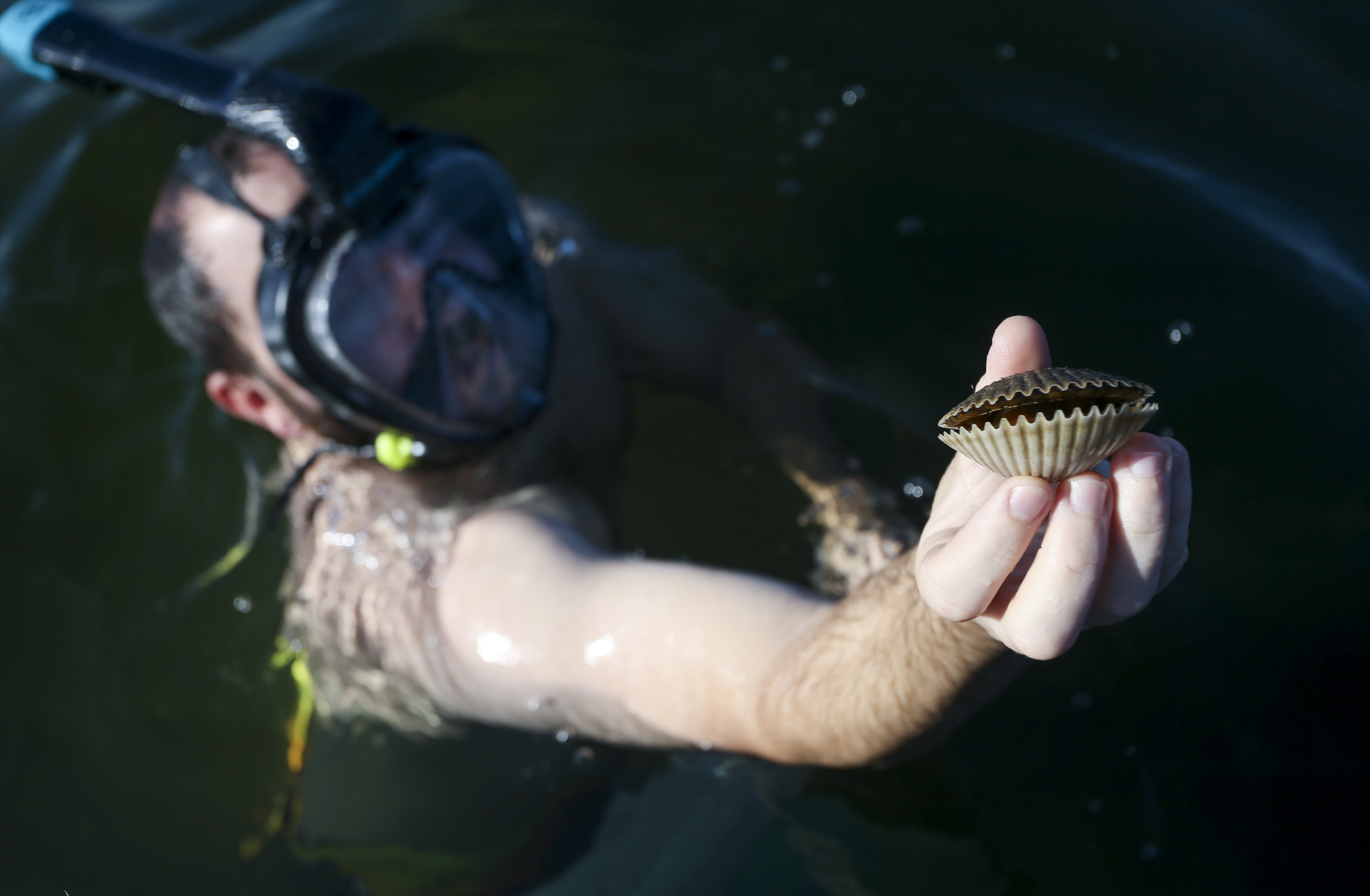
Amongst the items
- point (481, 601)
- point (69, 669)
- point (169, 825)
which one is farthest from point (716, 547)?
point (69, 669)

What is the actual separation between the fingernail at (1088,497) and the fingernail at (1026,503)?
34mm

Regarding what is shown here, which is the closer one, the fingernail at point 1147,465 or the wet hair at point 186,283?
the fingernail at point 1147,465

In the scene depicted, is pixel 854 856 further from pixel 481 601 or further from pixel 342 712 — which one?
pixel 342 712

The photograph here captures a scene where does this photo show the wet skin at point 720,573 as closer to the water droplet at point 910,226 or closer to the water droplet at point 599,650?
the water droplet at point 599,650

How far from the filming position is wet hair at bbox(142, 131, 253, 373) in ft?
8.94

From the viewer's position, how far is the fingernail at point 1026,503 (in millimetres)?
1236

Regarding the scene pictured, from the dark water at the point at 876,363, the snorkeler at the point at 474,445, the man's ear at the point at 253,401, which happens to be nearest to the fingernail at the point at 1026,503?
the snorkeler at the point at 474,445

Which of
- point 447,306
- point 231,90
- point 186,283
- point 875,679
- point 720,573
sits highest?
point 231,90

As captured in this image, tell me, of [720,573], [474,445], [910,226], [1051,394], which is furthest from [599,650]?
[910,226]

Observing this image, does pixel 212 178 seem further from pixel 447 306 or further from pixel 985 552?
pixel 985 552

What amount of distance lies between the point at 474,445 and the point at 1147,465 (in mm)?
1968

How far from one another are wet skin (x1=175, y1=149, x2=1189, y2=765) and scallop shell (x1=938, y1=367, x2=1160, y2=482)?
29 millimetres

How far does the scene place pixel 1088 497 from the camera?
4.05 ft

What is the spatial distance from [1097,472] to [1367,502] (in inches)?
74.2
